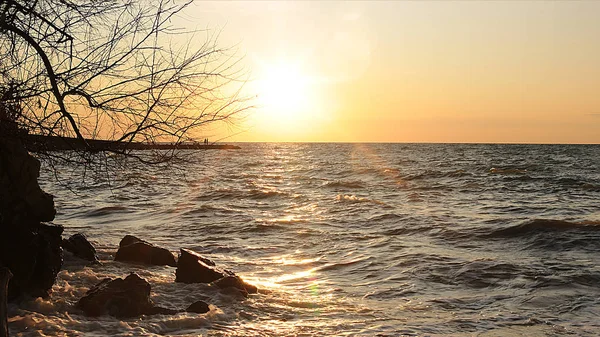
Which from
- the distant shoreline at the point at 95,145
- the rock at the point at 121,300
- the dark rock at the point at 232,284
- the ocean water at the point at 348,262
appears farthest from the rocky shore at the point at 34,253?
the distant shoreline at the point at 95,145

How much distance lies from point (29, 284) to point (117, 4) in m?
4.53

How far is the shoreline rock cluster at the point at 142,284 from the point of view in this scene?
7.49 metres

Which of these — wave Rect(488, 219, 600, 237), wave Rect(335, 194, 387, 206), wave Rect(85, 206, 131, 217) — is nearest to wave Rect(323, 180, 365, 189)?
wave Rect(335, 194, 387, 206)

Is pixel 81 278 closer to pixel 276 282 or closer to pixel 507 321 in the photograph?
pixel 276 282

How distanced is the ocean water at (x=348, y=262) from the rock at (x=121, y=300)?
0.18 m

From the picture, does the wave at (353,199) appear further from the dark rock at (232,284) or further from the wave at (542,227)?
the dark rock at (232,284)

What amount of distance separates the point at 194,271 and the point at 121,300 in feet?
7.54

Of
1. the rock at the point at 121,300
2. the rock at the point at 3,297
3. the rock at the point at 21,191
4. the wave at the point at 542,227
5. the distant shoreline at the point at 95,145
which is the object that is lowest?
the wave at the point at 542,227

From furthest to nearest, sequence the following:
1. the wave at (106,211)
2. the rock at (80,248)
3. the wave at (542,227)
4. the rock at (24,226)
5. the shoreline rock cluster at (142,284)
→ 1. the wave at (106,211)
2. the wave at (542,227)
3. the rock at (80,248)
4. the shoreline rock cluster at (142,284)
5. the rock at (24,226)

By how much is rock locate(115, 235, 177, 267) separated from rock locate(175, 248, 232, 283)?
1.49 meters

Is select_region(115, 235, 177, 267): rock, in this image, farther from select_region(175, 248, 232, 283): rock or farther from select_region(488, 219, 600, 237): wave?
select_region(488, 219, 600, 237): wave

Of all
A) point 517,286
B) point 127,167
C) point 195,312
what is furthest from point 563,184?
point 127,167

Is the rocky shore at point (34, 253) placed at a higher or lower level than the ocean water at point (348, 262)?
higher

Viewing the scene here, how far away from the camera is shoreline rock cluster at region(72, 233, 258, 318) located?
7.49m
